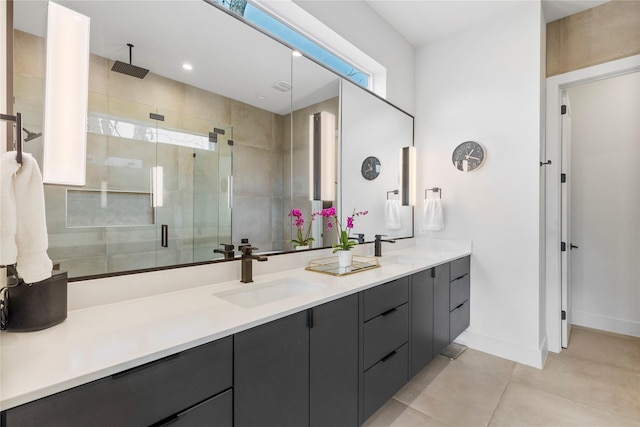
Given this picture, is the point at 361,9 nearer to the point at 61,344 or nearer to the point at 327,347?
the point at 327,347

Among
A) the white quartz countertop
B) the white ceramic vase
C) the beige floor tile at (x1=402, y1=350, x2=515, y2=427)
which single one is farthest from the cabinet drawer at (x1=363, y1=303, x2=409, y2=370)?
the beige floor tile at (x1=402, y1=350, x2=515, y2=427)

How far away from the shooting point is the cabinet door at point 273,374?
1020 mm

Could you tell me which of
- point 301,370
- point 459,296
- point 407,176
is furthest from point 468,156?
point 301,370

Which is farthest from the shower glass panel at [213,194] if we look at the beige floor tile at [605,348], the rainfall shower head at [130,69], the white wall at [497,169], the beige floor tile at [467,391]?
the beige floor tile at [605,348]

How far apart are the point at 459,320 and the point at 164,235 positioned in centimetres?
245

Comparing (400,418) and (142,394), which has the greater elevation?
(142,394)

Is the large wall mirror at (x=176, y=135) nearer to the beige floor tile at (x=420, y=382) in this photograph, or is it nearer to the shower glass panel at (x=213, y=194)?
the shower glass panel at (x=213, y=194)

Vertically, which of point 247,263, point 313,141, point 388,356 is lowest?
point 388,356

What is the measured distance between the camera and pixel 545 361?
253cm

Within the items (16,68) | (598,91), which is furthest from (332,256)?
(598,91)

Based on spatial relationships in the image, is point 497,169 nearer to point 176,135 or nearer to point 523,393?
point 523,393

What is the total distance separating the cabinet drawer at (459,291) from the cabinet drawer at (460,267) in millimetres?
44

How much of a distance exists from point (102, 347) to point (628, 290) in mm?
4386

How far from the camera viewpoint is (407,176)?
9.74 ft
